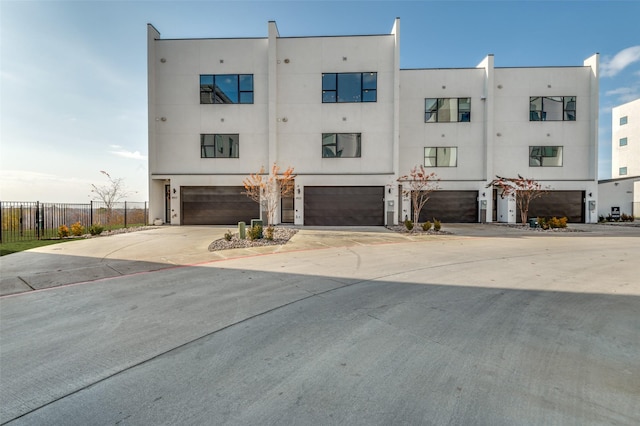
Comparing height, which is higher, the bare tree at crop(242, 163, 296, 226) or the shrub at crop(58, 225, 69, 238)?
the bare tree at crop(242, 163, 296, 226)

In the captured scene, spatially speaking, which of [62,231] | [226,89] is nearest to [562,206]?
[226,89]

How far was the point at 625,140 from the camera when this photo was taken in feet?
147

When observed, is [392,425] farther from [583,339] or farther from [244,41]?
[244,41]

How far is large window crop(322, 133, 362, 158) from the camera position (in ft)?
70.7

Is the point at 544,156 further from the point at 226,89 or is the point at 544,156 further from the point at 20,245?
the point at 20,245

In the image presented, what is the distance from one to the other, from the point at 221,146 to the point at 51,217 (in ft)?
34.8

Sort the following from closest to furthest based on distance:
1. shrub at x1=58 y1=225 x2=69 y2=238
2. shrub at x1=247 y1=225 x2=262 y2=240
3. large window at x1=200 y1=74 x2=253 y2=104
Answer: shrub at x1=247 y1=225 x2=262 y2=240, shrub at x1=58 y1=225 x2=69 y2=238, large window at x1=200 y1=74 x2=253 y2=104

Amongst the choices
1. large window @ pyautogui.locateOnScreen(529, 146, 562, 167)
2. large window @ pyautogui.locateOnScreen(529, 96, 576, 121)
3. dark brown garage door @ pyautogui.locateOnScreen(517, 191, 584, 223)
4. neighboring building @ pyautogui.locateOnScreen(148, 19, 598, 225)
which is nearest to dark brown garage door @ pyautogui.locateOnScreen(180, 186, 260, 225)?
neighboring building @ pyautogui.locateOnScreen(148, 19, 598, 225)

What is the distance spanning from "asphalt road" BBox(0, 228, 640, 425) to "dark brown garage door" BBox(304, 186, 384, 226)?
14.5m

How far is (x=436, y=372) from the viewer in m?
3.15

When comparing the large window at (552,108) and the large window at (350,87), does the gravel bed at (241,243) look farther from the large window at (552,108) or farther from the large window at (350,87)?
the large window at (552,108)

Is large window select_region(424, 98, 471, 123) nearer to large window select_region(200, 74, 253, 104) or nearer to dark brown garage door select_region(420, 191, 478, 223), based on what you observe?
dark brown garage door select_region(420, 191, 478, 223)

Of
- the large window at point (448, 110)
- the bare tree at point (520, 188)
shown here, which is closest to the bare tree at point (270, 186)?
the large window at point (448, 110)

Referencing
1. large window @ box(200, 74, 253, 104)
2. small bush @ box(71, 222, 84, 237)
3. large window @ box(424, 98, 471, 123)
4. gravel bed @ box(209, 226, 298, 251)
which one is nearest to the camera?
gravel bed @ box(209, 226, 298, 251)
